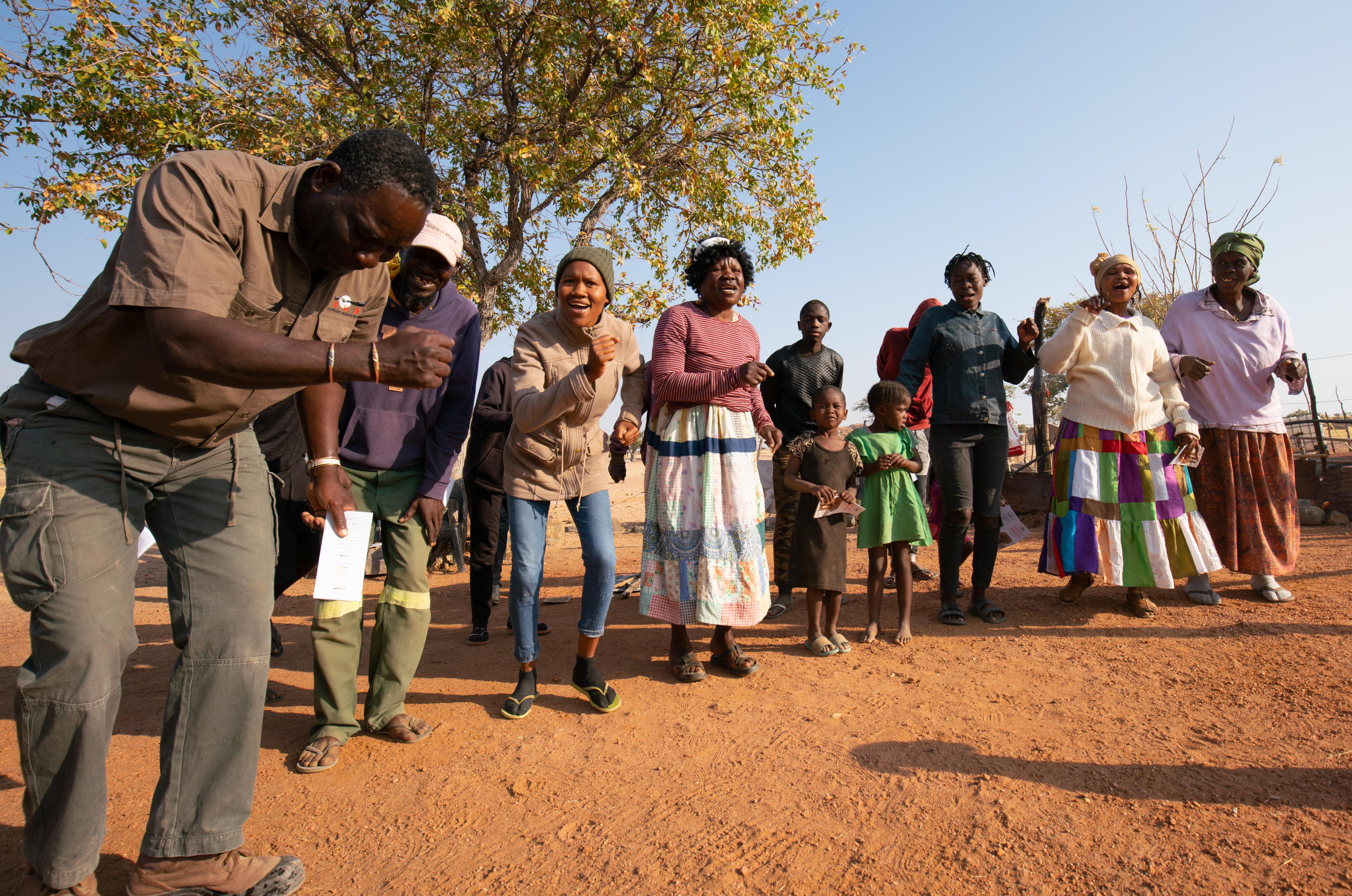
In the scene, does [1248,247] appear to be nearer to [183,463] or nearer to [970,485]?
[970,485]

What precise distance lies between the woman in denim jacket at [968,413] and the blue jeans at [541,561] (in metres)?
2.33

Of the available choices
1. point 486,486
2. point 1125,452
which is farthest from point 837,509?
point 486,486

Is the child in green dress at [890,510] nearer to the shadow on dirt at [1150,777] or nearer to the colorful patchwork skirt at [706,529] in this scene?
the colorful patchwork skirt at [706,529]

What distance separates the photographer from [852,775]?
8.48 feet

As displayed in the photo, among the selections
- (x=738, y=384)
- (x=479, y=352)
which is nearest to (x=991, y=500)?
(x=738, y=384)

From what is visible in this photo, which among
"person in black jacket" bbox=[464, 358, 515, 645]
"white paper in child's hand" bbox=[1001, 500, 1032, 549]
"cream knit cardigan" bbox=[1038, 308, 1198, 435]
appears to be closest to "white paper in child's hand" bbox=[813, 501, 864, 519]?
"white paper in child's hand" bbox=[1001, 500, 1032, 549]

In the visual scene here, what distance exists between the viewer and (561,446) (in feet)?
10.7

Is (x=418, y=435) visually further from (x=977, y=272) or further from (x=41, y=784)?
(x=977, y=272)

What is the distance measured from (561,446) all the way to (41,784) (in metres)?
1.97

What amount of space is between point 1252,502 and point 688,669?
3893 mm

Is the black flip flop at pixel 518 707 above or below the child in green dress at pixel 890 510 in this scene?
below

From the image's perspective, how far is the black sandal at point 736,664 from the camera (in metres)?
3.78

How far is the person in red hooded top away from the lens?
19.5 feet

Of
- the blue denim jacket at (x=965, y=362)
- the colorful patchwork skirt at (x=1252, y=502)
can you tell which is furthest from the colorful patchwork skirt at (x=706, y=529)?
the colorful patchwork skirt at (x=1252, y=502)
